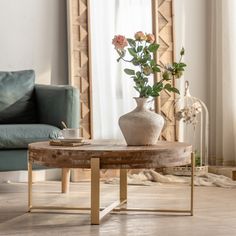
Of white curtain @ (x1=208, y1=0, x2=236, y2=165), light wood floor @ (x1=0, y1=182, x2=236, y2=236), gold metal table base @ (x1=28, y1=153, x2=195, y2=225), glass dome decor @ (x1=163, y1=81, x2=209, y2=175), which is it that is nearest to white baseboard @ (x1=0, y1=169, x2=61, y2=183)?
light wood floor @ (x1=0, y1=182, x2=236, y2=236)

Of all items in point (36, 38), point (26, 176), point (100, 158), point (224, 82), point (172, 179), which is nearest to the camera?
point (100, 158)

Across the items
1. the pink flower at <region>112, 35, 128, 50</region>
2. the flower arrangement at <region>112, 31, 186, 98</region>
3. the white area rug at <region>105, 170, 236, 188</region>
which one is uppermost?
the pink flower at <region>112, 35, 128, 50</region>

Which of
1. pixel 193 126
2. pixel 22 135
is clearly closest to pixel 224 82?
pixel 193 126

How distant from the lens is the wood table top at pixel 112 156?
237cm

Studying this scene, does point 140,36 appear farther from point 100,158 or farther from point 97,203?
point 97,203

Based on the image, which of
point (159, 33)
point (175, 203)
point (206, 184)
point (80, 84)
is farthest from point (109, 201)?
point (159, 33)

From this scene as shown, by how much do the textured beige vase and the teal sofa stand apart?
2.55 ft

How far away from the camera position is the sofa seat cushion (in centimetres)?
316

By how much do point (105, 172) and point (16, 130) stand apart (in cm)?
100

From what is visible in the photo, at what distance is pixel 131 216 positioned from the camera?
2.64m

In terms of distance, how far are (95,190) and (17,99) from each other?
1450 millimetres

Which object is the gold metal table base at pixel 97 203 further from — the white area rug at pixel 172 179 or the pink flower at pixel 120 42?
the white area rug at pixel 172 179

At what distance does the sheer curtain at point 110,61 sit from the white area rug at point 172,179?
42 centimetres

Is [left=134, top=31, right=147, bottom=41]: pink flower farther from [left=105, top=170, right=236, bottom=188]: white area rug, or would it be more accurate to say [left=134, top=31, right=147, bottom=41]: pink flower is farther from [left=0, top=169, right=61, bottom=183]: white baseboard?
[left=0, top=169, right=61, bottom=183]: white baseboard
